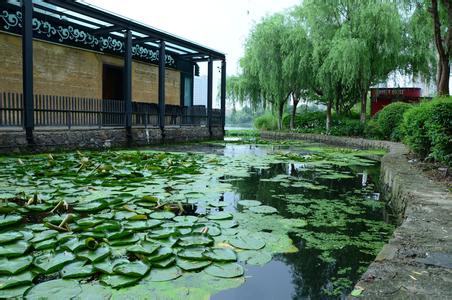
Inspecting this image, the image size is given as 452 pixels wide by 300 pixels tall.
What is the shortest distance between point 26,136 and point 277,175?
16.4 feet

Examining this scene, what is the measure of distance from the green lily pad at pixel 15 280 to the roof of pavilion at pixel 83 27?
7.34 metres

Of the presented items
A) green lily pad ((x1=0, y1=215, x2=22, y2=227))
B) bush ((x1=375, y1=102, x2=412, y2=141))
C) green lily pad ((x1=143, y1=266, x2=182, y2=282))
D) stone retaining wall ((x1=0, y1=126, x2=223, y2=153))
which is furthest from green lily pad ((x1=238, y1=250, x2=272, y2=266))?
bush ((x1=375, y1=102, x2=412, y2=141))

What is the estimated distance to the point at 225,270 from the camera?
1897mm

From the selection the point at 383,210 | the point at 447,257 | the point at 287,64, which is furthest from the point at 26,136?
the point at 287,64

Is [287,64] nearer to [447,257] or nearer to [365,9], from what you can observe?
[365,9]

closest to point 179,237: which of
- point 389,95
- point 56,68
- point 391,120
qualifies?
point 56,68

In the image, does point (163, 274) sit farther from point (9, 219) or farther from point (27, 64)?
point (27, 64)

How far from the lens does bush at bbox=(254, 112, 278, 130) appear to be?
23719 mm

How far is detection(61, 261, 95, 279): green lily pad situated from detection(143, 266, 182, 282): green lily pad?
284 mm

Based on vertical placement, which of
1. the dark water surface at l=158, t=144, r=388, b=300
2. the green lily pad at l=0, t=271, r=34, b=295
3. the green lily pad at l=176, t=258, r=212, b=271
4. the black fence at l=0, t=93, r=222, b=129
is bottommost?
the dark water surface at l=158, t=144, r=388, b=300

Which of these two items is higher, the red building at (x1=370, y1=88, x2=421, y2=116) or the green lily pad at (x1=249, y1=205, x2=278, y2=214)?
the red building at (x1=370, y1=88, x2=421, y2=116)

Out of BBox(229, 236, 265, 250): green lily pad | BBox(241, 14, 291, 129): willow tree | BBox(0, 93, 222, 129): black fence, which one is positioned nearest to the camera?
BBox(229, 236, 265, 250): green lily pad

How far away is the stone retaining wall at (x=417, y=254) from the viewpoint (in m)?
1.49

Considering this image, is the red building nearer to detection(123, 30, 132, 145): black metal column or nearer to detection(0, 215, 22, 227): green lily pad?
detection(123, 30, 132, 145): black metal column
